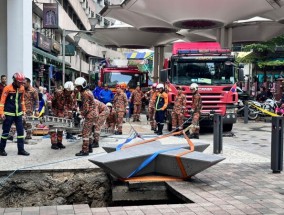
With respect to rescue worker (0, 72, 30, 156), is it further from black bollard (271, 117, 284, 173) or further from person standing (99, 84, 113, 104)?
person standing (99, 84, 113, 104)

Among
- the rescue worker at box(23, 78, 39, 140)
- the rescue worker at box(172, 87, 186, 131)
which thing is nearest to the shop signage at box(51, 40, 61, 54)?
the rescue worker at box(172, 87, 186, 131)

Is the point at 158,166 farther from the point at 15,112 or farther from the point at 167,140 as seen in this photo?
the point at 167,140

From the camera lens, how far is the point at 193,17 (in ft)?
70.2

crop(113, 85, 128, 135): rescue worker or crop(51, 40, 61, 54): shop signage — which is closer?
crop(113, 85, 128, 135): rescue worker

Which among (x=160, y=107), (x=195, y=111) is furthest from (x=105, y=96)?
(x=195, y=111)

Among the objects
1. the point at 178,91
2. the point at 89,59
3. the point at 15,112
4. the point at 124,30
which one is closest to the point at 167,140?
the point at 178,91

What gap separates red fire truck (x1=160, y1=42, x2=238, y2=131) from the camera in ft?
46.7

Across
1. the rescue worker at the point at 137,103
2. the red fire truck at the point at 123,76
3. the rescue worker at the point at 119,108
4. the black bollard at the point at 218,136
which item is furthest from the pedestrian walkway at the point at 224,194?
the red fire truck at the point at 123,76

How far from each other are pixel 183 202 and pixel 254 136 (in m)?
9.27

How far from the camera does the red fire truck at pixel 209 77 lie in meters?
14.2

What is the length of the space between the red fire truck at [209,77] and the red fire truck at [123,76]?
7704 millimetres

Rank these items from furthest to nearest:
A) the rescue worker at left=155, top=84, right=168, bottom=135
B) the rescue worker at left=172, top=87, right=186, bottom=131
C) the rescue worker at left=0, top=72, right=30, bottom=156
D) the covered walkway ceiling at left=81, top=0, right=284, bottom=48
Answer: the covered walkway ceiling at left=81, top=0, right=284, bottom=48 → the rescue worker at left=155, top=84, right=168, bottom=135 → the rescue worker at left=172, top=87, right=186, bottom=131 → the rescue worker at left=0, top=72, right=30, bottom=156

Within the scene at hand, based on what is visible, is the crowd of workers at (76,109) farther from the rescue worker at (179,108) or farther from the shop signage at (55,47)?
the shop signage at (55,47)

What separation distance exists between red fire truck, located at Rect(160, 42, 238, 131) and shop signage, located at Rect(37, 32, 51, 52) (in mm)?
12297
